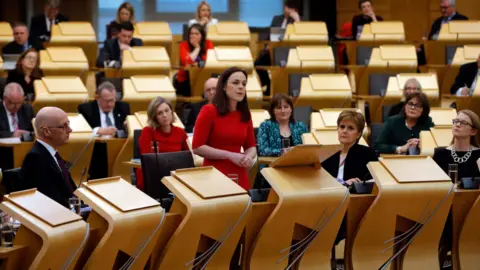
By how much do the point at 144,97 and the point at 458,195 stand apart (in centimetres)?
390

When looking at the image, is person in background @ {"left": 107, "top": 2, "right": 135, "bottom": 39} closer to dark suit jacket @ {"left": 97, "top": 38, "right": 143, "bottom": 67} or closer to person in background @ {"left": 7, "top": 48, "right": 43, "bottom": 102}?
dark suit jacket @ {"left": 97, "top": 38, "right": 143, "bottom": 67}

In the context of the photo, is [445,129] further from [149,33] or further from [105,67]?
[149,33]

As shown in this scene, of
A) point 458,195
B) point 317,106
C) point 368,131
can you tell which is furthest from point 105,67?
point 458,195

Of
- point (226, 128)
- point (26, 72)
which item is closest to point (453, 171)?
point (226, 128)

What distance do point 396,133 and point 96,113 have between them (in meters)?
2.30

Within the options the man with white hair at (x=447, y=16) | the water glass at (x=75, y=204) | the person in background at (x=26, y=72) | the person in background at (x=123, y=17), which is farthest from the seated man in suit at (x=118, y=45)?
the water glass at (x=75, y=204)

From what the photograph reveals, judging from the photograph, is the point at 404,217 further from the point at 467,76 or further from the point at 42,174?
the point at 467,76

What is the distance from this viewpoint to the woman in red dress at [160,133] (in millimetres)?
6446

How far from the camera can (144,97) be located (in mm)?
8562

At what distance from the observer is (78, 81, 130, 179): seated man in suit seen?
7707 millimetres

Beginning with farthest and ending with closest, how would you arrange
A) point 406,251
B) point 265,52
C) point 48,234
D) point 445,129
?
1. point 265,52
2. point 445,129
3. point 406,251
4. point 48,234

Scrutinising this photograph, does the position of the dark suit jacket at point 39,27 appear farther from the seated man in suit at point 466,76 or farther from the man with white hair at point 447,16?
the seated man in suit at point 466,76

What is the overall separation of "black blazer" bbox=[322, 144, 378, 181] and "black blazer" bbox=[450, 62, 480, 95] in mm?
3884

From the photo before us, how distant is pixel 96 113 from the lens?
26.0 ft
